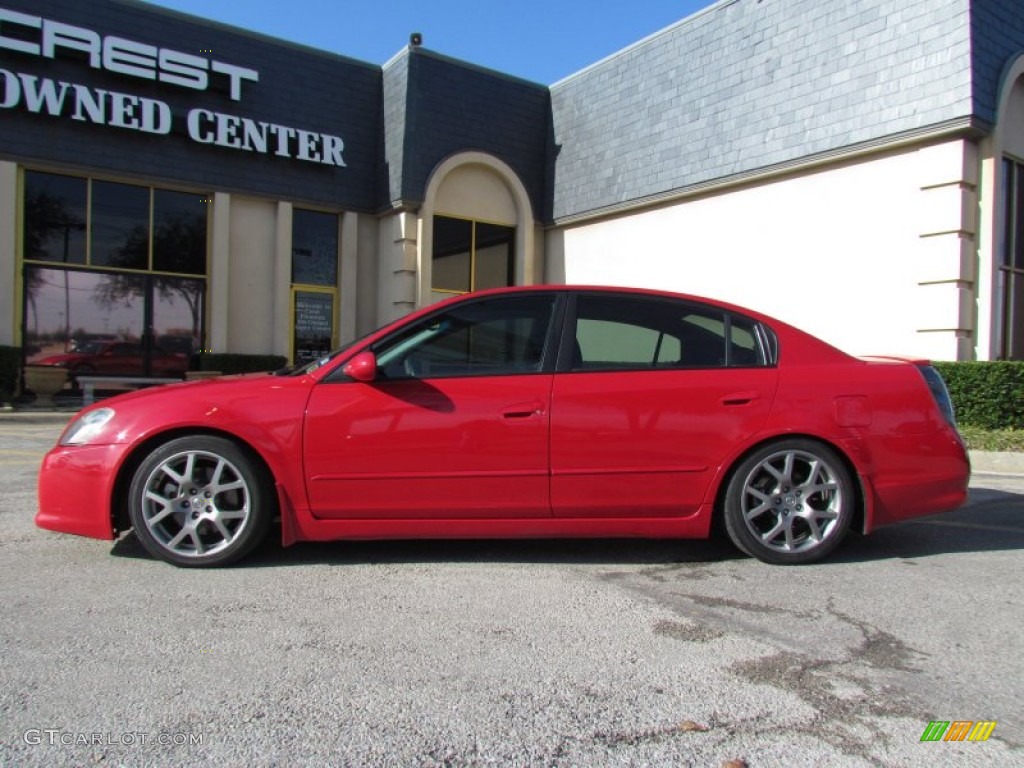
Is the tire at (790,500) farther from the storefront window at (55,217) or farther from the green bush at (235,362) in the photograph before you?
the storefront window at (55,217)

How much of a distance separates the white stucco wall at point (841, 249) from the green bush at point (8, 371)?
36.1 ft

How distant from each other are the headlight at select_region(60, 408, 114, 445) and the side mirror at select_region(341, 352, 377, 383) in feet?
4.39

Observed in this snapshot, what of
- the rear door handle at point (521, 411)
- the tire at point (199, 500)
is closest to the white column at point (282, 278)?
the tire at point (199, 500)

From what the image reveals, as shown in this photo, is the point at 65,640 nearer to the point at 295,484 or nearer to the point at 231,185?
the point at 295,484

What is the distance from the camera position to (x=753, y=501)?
13.8 ft

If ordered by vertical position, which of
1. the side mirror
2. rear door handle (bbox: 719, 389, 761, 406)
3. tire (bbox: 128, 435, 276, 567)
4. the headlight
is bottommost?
tire (bbox: 128, 435, 276, 567)

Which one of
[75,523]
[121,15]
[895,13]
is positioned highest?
[121,15]

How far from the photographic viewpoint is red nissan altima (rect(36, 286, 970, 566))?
399 centimetres

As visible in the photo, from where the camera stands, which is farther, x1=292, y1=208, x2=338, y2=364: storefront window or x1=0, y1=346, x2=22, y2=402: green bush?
x1=292, y1=208, x2=338, y2=364: storefront window

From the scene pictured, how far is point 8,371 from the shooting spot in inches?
480

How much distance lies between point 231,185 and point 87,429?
448 inches

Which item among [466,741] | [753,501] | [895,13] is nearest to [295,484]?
[466,741]

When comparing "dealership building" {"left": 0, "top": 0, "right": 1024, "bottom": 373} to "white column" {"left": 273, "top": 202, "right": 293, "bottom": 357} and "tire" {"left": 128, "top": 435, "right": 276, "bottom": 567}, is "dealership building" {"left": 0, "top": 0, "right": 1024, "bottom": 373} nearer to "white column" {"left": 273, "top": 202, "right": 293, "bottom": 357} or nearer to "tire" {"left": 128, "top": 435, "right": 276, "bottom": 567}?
"white column" {"left": 273, "top": 202, "right": 293, "bottom": 357}

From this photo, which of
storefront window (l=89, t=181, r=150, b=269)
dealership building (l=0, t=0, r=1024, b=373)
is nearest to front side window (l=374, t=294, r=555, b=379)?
dealership building (l=0, t=0, r=1024, b=373)
